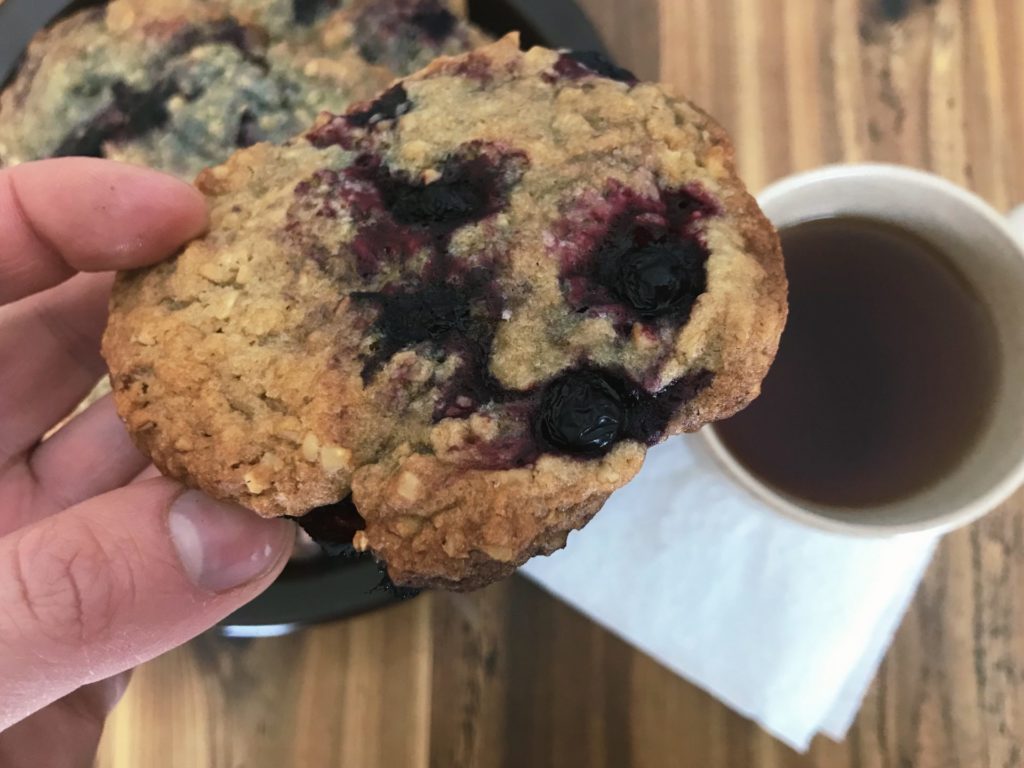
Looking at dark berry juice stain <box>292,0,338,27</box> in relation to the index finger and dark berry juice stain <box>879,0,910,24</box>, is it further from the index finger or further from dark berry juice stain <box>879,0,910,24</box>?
dark berry juice stain <box>879,0,910,24</box>

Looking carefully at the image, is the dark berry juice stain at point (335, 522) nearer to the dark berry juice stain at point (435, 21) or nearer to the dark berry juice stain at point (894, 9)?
the dark berry juice stain at point (435, 21)

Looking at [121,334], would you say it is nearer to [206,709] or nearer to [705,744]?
[206,709]

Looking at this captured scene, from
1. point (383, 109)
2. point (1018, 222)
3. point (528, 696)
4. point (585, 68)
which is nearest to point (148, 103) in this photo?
point (383, 109)

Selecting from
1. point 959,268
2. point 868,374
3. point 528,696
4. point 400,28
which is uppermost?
point 400,28

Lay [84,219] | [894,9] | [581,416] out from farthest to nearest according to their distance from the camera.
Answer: [894,9] < [84,219] < [581,416]

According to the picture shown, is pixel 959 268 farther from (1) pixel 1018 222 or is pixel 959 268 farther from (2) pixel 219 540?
(2) pixel 219 540

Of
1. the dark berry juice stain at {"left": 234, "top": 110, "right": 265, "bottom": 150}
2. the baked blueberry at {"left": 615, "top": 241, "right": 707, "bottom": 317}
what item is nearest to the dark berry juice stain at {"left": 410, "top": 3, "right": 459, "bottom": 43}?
the dark berry juice stain at {"left": 234, "top": 110, "right": 265, "bottom": 150}
